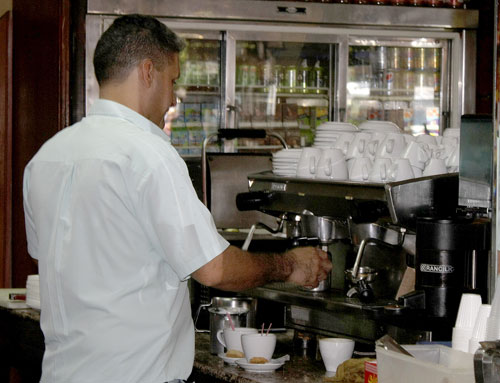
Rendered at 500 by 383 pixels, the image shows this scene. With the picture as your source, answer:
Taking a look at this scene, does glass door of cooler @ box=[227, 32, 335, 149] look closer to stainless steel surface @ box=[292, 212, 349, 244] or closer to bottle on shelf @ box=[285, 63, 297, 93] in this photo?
bottle on shelf @ box=[285, 63, 297, 93]

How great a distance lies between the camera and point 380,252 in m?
3.23

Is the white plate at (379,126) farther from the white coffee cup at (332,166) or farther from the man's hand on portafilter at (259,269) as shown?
the man's hand on portafilter at (259,269)

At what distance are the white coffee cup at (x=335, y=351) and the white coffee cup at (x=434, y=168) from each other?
26.5 inches

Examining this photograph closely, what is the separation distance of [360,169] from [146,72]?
1.03 meters

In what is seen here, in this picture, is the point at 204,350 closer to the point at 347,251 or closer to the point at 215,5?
the point at 347,251

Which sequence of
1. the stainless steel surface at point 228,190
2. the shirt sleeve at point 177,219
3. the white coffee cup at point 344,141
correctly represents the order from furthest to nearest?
the stainless steel surface at point 228,190, the white coffee cup at point 344,141, the shirt sleeve at point 177,219

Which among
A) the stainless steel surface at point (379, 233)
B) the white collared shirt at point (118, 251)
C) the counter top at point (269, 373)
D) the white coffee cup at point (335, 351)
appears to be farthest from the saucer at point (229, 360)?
the stainless steel surface at point (379, 233)

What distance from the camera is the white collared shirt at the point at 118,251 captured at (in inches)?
85.7

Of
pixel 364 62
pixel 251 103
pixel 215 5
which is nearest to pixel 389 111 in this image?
pixel 364 62

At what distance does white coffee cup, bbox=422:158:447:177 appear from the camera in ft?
10.0

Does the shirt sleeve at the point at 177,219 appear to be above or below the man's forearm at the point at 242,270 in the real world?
above

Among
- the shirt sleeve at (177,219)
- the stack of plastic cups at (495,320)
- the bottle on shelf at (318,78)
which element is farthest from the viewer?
the bottle on shelf at (318,78)

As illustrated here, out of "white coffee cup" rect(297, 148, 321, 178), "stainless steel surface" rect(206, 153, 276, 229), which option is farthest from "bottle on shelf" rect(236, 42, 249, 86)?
"white coffee cup" rect(297, 148, 321, 178)

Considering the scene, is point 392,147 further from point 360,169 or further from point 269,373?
point 269,373
